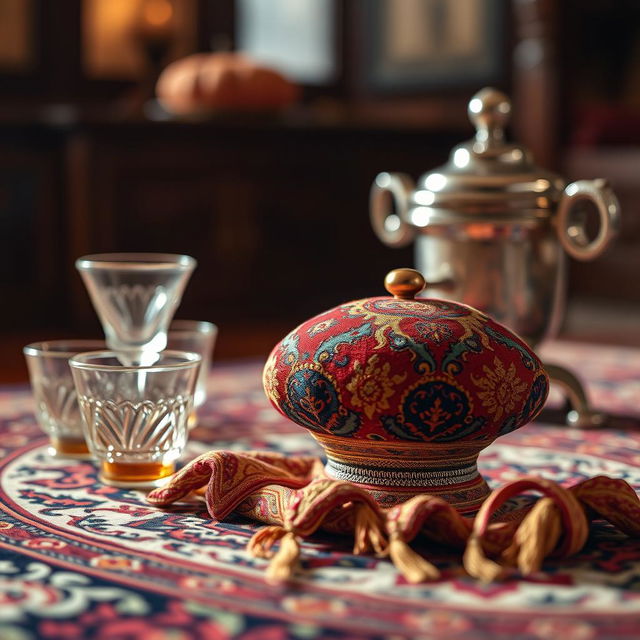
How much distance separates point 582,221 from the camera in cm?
187

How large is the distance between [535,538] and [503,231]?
0.80m

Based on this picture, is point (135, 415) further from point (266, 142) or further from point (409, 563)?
point (266, 142)

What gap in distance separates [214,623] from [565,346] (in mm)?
2041

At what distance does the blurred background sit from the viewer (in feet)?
11.3

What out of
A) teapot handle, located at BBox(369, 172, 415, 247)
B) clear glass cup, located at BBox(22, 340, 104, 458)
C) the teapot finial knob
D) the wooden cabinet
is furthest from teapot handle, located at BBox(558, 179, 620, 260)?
the wooden cabinet

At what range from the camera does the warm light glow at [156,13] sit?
3871 millimetres

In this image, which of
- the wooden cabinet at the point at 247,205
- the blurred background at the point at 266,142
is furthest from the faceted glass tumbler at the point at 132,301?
the wooden cabinet at the point at 247,205

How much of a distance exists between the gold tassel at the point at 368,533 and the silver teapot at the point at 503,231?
0.72 metres

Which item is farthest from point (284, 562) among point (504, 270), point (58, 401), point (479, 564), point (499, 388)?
point (504, 270)

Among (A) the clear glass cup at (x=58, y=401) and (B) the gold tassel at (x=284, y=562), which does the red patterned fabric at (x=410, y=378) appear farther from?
(A) the clear glass cup at (x=58, y=401)

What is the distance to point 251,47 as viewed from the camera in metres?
4.28

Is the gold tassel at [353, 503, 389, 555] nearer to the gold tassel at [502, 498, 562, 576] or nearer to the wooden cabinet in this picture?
the gold tassel at [502, 498, 562, 576]

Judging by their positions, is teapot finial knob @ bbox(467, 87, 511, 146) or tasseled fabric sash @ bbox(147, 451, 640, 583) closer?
tasseled fabric sash @ bbox(147, 451, 640, 583)

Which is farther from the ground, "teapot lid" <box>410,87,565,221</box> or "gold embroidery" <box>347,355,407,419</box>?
"teapot lid" <box>410,87,565,221</box>
